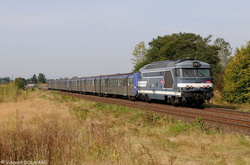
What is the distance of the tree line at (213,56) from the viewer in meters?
26.8

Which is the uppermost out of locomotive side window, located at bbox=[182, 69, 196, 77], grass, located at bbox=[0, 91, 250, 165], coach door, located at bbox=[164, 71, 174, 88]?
locomotive side window, located at bbox=[182, 69, 196, 77]

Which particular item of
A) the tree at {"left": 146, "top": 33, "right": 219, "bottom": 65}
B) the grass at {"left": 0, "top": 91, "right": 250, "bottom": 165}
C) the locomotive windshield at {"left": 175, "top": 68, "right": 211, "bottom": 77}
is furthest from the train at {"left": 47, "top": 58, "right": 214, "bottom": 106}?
the tree at {"left": 146, "top": 33, "right": 219, "bottom": 65}

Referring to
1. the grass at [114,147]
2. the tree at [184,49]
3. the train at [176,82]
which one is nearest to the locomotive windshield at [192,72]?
the train at [176,82]

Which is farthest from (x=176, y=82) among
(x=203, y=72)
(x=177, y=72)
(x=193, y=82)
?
(x=203, y=72)

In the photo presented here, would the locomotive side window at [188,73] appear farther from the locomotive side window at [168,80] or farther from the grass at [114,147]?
the grass at [114,147]

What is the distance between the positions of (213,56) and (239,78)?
28.7 meters

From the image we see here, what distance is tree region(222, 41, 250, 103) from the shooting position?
86.3 feet

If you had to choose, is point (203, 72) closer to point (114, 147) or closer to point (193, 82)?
point (193, 82)

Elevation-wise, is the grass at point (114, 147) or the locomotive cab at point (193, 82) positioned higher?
the locomotive cab at point (193, 82)

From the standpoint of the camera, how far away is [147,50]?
77062mm

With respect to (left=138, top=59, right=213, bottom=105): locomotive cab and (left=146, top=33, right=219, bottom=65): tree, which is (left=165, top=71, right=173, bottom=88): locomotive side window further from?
(left=146, top=33, right=219, bottom=65): tree

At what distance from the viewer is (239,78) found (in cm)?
2709

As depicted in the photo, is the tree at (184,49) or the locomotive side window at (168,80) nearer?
the locomotive side window at (168,80)

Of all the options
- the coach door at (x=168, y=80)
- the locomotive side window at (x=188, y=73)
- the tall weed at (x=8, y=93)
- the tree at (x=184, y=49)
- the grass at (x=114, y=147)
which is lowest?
the grass at (x=114, y=147)
